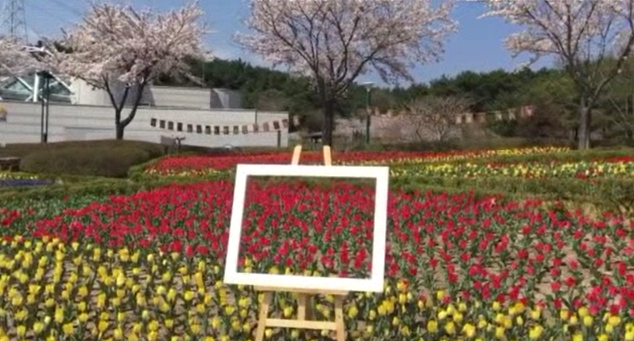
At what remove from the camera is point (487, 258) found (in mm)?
6816

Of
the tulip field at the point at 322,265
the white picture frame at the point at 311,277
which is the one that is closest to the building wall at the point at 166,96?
the tulip field at the point at 322,265

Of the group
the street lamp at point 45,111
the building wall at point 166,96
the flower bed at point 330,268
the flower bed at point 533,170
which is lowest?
the flower bed at point 330,268

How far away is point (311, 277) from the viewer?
400cm

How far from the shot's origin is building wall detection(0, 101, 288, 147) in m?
44.8

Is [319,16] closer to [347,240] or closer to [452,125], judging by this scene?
[452,125]

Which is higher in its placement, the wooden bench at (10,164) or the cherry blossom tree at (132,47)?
the cherry blossom tree at (132,47)

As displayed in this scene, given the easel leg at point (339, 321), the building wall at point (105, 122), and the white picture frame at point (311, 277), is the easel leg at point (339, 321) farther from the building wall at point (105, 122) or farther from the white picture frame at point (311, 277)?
the building wall at point (105, 122)

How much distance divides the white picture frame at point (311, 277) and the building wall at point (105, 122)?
1594 inches

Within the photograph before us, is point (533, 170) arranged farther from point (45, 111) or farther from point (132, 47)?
point (45, 111)

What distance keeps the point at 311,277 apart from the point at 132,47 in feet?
104

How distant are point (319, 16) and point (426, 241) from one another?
2203cm

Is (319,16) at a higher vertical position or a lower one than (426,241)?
higher

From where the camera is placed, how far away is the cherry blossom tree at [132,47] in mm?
34500

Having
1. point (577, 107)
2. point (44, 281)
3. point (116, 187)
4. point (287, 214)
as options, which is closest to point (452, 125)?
point (577, 107)
